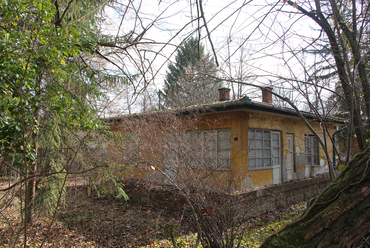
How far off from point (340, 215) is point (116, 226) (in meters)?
6.68

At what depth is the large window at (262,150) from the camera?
9070 mm

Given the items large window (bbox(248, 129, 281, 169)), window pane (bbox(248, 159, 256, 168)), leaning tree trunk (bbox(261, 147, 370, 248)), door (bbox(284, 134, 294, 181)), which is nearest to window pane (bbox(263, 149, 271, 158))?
large window (bbox(248, 129, 281, 169))

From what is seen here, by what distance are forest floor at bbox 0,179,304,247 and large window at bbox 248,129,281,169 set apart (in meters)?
1.82

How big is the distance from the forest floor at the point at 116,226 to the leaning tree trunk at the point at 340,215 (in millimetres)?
3554

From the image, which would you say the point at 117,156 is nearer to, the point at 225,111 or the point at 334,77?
the point at 225,111

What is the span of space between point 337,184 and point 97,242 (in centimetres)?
596

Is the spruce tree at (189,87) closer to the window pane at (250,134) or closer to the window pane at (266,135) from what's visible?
the window pane at (250,134)

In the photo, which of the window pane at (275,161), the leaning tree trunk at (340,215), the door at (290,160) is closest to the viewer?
the leaning tree trunk at (340,215)

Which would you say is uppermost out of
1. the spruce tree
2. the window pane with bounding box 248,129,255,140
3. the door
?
the spruce tree

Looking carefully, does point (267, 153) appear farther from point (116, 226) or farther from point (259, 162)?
point (116, 226)

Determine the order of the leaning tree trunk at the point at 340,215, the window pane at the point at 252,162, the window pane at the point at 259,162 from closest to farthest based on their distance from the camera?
the leaning tree trunk at the point at 340,215 < the window pane at the point at 252,162 < the window pane at the point at 259,162

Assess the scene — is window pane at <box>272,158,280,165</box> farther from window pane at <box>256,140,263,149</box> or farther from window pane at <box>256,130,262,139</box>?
window pane at <box>256,130,262,139</box>

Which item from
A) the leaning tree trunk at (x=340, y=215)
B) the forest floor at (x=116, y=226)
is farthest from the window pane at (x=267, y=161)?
the leaning tree trunk at (x=340, y=215)

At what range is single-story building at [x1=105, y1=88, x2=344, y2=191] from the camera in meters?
6.45
